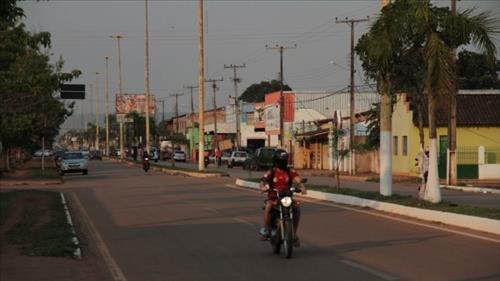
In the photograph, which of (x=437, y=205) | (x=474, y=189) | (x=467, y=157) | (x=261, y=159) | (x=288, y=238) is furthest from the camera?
(x=261, y=159)

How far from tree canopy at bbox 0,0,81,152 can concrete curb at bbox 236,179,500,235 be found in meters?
9.62

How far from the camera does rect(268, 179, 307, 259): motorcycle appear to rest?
12.4 meters

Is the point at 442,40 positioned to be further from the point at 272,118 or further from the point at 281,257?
the point at 272,118

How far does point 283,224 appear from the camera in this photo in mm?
12539

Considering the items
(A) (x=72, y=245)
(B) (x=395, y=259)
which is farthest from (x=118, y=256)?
(B) (x=395, y=259)

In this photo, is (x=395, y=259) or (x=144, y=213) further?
(x=144, y=213)

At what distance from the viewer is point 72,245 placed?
1417 cm

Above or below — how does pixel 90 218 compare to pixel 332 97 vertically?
below

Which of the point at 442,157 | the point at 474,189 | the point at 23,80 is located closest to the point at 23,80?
the point at 23,80

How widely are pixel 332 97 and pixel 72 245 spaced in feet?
250

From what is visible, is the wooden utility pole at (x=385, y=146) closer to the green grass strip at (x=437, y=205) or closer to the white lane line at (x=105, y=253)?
the green grass strip at (x=437, y=205)

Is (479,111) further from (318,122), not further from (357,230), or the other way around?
(357,230)

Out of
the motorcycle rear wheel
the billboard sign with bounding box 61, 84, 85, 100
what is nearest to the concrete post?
the billboard sign with bounding box 61, 84, 85, 100

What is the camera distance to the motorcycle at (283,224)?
1240cm
